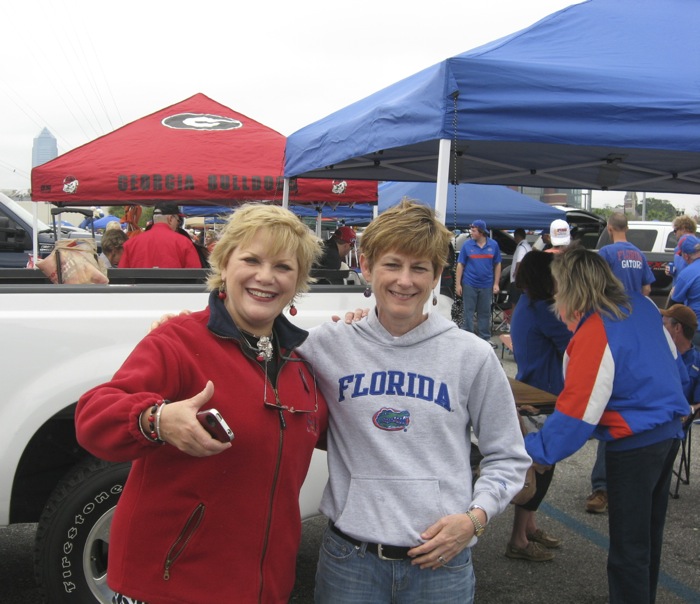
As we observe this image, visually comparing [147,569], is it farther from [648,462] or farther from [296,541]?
[648,462]

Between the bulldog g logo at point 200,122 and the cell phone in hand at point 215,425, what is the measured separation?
7644 millimetres

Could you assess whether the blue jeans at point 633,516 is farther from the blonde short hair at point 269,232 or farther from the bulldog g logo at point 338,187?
the bulldog g logo at point 338,187

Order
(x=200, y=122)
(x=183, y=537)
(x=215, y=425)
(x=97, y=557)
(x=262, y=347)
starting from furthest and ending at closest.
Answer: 1. (x=200, y=122)
2. (x=97, y=557)
3. (x=262, y=347)
4. (x=183, y=537)
5. (x=215, y=425)

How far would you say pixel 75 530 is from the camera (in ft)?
9.78

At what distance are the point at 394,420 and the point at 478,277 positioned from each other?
10378 millimetres

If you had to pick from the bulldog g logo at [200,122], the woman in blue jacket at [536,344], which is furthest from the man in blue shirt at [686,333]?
the bulldog g logo at [200,122]

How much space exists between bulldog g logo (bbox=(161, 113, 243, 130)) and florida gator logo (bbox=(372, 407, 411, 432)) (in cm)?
731

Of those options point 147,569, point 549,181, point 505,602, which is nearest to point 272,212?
point 147,569

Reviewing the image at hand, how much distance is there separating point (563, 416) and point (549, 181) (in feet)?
11.7

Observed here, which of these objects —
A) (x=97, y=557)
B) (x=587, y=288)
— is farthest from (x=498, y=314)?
(x=97, y=557)

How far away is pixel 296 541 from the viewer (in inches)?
73.7

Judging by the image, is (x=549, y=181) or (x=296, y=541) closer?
(x=296, y=541)

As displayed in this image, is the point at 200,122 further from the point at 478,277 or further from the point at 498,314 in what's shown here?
the point at 498,314

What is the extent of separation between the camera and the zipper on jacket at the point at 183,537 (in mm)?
1680
